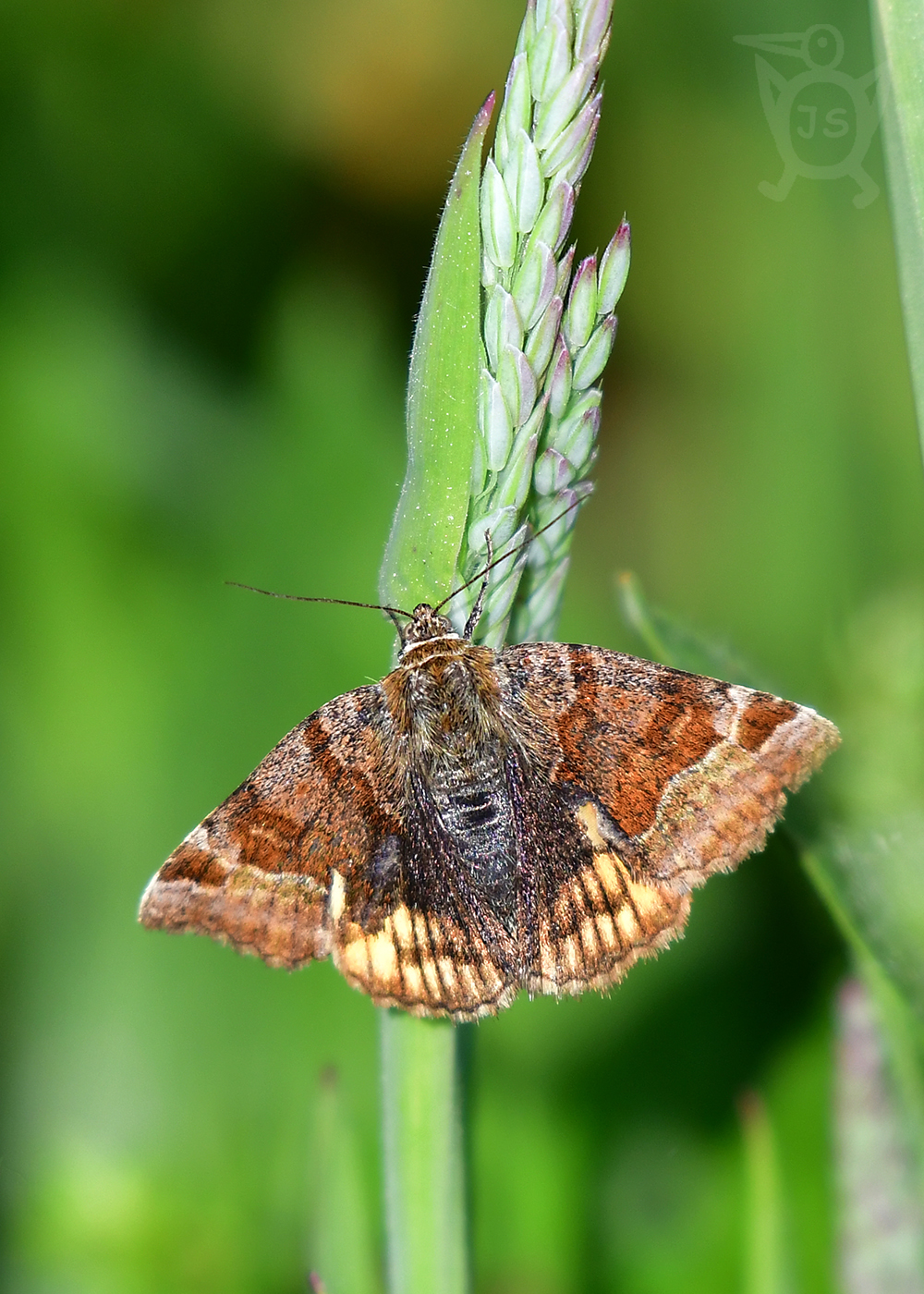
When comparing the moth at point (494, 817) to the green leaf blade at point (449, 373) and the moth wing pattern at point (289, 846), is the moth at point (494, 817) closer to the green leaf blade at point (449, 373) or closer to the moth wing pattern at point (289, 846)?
the moth wing pattern at point (289, 846)

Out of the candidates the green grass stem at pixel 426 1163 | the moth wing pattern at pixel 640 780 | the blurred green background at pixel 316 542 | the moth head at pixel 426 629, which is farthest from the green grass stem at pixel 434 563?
the blurred green background at pixel 316 542

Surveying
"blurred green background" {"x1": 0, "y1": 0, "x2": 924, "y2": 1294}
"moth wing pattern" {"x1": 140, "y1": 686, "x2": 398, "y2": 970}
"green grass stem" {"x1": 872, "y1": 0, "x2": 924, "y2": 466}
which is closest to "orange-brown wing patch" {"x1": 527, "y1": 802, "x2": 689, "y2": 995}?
"moth wing pattern" {"x1": 140, "y1": 686, "x2": 398, "y2": 970}

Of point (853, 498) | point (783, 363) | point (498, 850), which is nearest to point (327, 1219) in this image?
point (498, 850)

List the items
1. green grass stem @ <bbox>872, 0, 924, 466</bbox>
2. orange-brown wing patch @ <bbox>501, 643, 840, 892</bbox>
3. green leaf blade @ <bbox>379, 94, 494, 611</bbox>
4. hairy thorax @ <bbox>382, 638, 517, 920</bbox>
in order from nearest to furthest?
green grass stem @ <bbox>872, 0, 924, 466</bbox>, green leaf blade @ <bbox>379, 94, 494, 611</bbox>, orange-brown wing patch @ <bbox>501, 643, 840, 892</bbox>, hairy thorax @ <bbox>382, 638, 517, 920</bbox>

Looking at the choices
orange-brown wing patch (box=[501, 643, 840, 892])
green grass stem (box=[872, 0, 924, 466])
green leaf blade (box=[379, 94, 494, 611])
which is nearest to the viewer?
green grass stem (box=[872, 0, 924, 466])

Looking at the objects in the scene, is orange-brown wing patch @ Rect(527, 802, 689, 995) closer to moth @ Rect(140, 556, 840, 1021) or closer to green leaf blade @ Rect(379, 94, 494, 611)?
moth @ Rect(140, 556, 840, 1021)
